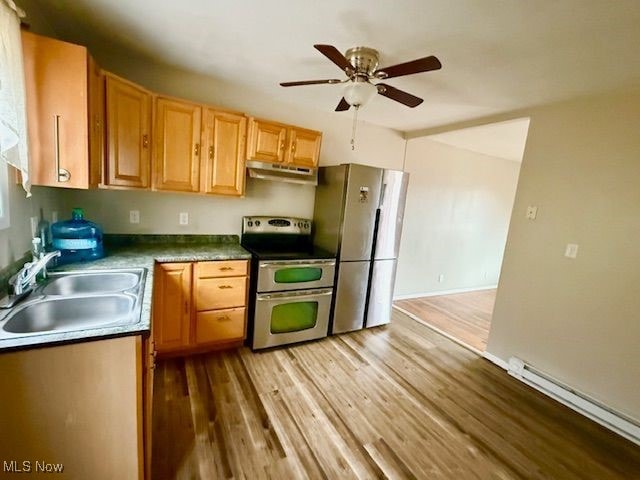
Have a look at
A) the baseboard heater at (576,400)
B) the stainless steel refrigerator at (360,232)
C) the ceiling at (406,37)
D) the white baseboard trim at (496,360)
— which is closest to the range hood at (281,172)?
the stainless steel refrigerator at (360,232)

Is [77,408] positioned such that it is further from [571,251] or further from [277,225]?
[571,251]

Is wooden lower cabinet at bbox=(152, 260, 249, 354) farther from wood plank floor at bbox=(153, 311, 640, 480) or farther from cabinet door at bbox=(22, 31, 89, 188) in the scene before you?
cabinet door at bbox=(22, 31, 89, 188)

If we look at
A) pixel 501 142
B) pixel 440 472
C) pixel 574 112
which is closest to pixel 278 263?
pixel 440 472

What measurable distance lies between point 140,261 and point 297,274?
126 cm

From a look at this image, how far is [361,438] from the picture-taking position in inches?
69.0

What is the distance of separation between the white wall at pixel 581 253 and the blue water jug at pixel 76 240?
346 centimetres

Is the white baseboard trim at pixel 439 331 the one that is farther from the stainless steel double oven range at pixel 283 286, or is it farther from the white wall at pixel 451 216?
the stainless steel double oven range at pixel 283 286

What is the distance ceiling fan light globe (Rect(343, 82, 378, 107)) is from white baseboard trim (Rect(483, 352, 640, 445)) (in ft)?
8.65

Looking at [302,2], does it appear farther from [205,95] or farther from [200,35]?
[205,95]

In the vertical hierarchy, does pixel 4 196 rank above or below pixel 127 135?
below

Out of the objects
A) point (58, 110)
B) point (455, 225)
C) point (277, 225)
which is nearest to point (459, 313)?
point (455, 225)

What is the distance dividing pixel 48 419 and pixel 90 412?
0.12 metres

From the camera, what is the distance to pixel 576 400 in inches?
86.7

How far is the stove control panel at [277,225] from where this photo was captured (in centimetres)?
292
